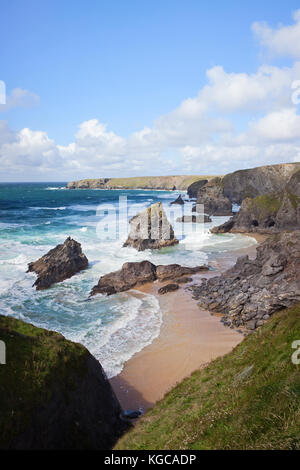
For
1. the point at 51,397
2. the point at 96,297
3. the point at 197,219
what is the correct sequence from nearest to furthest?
1. the point at 51,397
2. the point at 96,297
3. the point at 197,219

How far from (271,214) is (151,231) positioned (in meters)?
25.8

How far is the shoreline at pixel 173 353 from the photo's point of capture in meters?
14.5

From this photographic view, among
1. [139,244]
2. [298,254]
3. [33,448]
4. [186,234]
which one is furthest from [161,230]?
[33,448]

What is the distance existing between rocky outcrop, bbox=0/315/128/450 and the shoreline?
133 inches

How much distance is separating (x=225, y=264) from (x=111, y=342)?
829 inches

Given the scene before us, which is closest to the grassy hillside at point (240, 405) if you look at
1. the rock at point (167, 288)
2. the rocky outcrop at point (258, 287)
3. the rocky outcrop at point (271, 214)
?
the rocky outcrop at point (258, 287)

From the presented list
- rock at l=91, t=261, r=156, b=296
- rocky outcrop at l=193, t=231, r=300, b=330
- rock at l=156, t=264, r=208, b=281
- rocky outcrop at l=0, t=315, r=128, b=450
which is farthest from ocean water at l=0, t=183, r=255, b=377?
rocky outcrop at l=0, t=315, r=128, b=450

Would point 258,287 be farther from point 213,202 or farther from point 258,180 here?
point 258,180

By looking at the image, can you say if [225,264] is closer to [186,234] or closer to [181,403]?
[186,234]

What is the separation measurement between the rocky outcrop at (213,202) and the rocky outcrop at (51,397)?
249ft

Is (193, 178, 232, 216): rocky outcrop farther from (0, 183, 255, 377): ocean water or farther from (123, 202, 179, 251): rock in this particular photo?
(123, 202, 179, 251): rock

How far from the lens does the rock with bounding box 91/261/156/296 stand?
2805 cm

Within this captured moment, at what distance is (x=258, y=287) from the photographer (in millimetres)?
23328

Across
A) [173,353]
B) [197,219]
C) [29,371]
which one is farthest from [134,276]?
[197,219]
